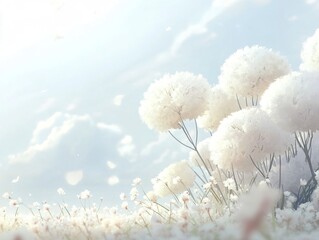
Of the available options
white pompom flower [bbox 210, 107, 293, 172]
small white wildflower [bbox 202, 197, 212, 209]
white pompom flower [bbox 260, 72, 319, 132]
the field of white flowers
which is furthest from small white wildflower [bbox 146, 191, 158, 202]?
white pompom flower [bbox 260, 72, 319, 132]

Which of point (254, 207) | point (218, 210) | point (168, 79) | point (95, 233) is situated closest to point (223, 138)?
point (218, 210)

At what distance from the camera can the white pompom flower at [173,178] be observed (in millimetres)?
6258

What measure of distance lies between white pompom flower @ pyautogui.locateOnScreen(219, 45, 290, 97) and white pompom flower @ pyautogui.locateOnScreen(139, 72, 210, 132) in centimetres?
30

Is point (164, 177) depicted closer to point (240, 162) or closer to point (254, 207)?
point (240, 162)

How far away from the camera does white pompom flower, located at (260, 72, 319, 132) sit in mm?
4145

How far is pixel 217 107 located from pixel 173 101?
2.55ft

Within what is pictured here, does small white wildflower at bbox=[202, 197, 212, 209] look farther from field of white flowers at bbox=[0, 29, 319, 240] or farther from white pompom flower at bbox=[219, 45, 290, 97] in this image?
white pompom flower at bbox=[219, 45, 290, 97]

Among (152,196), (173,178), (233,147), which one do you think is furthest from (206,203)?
(173,178)

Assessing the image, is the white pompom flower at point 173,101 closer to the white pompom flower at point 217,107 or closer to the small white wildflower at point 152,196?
the white pompom flower at point 217,107

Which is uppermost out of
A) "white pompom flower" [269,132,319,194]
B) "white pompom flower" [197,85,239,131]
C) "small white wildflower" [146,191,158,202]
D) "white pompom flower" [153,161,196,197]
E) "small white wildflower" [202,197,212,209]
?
"white pompom flower" [197,85,239,131]

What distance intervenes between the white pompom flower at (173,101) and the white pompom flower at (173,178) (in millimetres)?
1053

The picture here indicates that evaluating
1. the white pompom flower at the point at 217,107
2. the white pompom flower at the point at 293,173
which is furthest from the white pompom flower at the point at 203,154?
the white pompom flower at the point at 293,173

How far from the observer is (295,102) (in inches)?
166

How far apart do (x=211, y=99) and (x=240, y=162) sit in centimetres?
148
